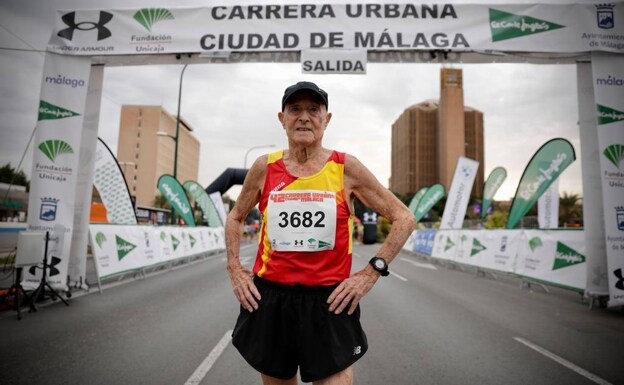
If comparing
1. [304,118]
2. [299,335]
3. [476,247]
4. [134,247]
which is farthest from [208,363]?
[476,247]

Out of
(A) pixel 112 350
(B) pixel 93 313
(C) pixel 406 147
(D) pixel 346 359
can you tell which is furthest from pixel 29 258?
(C) pixel 406 147

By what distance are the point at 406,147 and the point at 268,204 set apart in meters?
140

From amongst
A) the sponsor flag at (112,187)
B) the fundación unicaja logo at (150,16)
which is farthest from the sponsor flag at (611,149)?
the sponsor flag at (112,187)

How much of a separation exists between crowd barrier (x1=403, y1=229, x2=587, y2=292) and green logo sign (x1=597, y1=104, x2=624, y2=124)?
2.51m

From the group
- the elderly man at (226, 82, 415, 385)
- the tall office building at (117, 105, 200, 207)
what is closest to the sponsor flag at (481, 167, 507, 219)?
the elderly man at (226, 82, 415, 385)

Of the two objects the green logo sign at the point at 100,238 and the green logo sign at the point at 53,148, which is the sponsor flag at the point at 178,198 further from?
the green logo sign at the point at 53,148

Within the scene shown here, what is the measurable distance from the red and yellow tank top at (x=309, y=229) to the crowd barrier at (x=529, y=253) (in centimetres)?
824

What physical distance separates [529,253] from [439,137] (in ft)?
402

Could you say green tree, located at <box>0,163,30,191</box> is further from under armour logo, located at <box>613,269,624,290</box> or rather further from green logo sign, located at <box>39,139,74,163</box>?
under armour logo, located at <box>613,269,624,290</box>

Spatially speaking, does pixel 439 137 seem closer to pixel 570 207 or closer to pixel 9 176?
pixel 570 207

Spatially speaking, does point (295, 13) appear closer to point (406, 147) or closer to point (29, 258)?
point (29, 258)

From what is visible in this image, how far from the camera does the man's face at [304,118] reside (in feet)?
6.13

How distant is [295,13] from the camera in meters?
6.69

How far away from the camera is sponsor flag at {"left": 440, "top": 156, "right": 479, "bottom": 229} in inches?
651
